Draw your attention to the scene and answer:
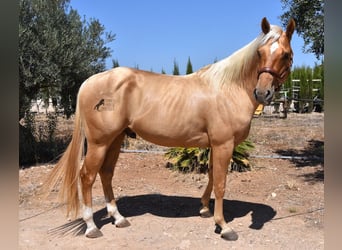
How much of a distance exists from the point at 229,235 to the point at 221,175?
0.62 m

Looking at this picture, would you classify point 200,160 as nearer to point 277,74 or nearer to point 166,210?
point 166,210

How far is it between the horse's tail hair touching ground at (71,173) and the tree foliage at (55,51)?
2532 mm

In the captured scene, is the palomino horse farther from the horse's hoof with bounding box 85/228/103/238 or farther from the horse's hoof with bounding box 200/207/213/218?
the horse's hoof with bounding box 200/207/213/218

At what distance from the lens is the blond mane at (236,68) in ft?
10.1

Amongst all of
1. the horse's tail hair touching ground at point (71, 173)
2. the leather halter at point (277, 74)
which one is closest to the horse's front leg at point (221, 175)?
the leather halter at point (277, 74)

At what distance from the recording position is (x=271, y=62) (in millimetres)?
2887

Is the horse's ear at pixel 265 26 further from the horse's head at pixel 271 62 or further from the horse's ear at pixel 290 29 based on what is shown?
the horse's ear at pixel 290 29

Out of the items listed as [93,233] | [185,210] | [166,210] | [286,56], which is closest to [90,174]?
[93,233]

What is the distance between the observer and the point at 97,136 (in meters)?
3.21

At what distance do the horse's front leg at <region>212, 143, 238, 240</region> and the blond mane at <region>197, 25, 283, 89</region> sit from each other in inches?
25.0

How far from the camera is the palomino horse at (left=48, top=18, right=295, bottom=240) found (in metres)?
3.19
